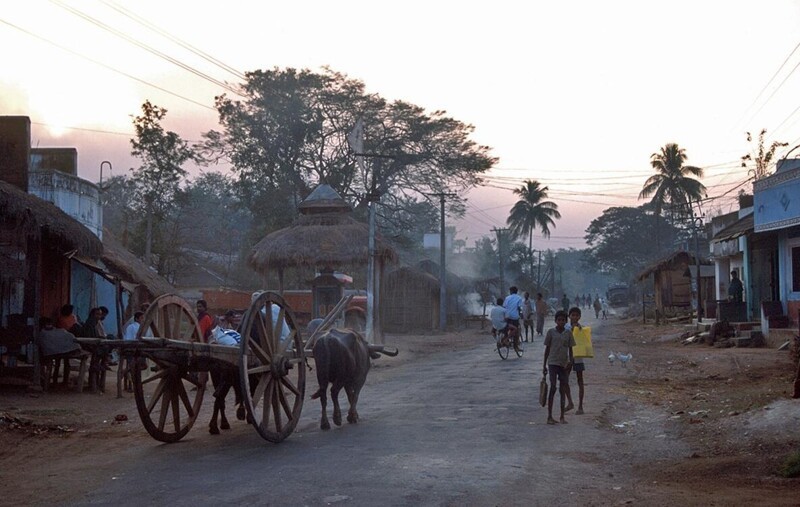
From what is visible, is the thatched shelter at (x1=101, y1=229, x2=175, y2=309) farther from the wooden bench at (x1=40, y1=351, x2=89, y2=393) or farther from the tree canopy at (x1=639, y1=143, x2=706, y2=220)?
the tree canopy at (x1=639, y1=143, x2=706, y2=220)

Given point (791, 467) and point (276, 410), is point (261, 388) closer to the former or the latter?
point (276, 410)

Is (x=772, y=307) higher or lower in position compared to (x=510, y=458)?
higher

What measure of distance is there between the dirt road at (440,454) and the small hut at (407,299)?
2821 centimetres

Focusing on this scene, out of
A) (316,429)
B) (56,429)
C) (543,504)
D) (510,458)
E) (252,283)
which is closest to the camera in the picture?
(543,504)

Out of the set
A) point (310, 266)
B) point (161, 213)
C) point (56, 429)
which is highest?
point (161, 213)

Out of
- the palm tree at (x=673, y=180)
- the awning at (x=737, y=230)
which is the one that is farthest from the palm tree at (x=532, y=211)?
the awning at (x=737, y=230)

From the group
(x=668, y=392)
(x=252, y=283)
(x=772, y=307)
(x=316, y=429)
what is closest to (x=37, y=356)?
(x=316, y=429)

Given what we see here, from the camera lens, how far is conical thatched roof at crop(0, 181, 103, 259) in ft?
50.4

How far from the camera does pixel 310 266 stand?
3008 centimetres

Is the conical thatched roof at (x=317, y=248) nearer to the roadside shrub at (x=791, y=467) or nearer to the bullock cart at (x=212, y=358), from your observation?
the bullock cart at (x=212, y=358)

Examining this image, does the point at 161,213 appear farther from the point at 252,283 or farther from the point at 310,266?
the point at 252,283

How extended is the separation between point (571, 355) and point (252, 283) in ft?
122

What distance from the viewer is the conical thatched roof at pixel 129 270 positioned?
2400 centimetres

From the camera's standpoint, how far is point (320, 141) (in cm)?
4438
